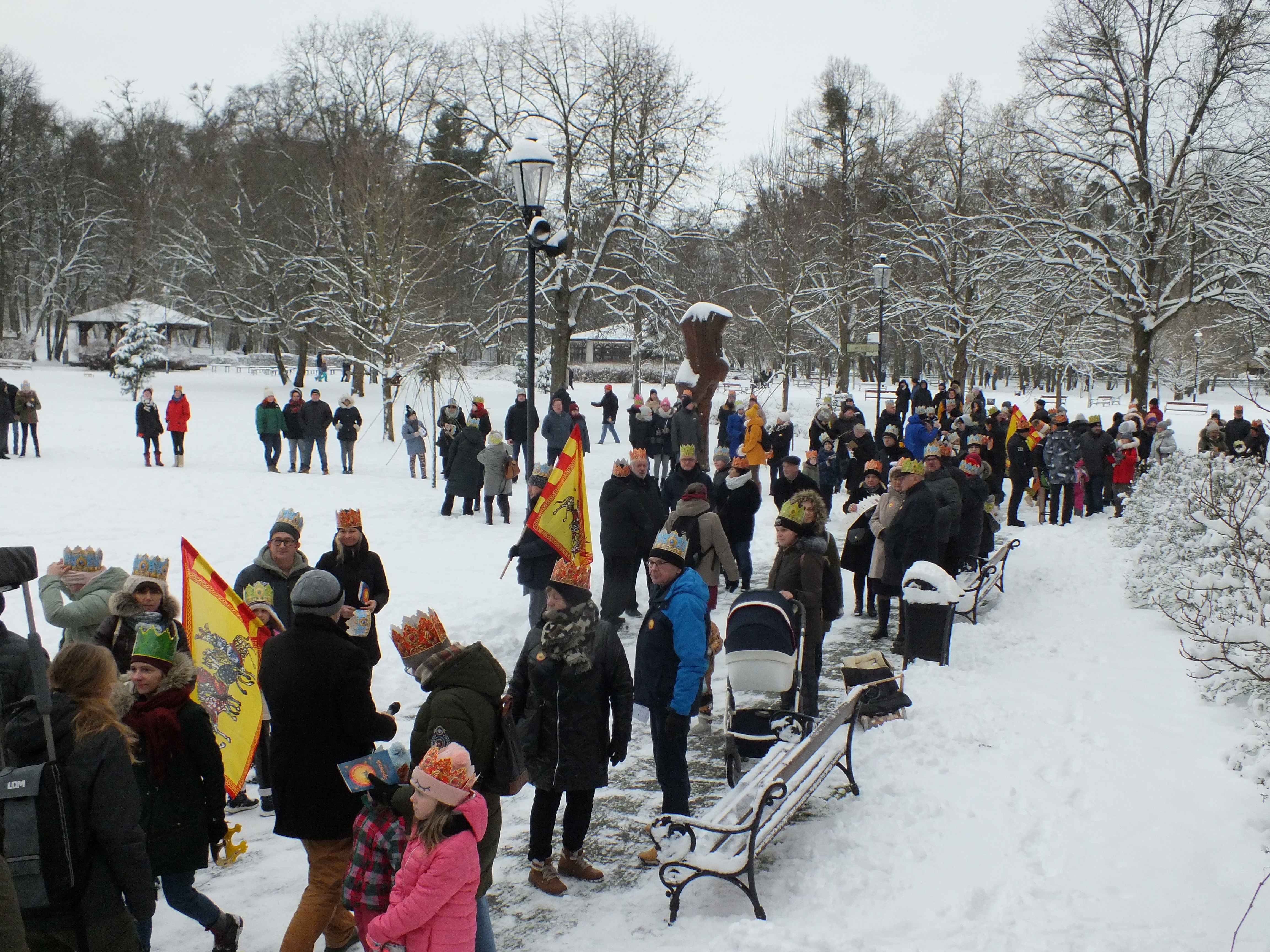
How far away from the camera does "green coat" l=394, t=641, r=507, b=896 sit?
390 centimetres

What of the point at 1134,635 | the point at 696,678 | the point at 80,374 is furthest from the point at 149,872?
the point at 80,374

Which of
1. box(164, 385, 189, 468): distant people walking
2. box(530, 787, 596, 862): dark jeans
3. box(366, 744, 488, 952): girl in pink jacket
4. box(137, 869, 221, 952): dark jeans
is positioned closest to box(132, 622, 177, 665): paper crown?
box(137, 869, 221, 952): dark jeans

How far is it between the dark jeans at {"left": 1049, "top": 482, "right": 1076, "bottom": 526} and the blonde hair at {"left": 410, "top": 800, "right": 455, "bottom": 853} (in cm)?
1491

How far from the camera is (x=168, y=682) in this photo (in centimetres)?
407

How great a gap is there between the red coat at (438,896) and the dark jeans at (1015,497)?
574 inches

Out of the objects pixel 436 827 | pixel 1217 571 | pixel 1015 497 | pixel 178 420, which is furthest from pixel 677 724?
pixel 178 420

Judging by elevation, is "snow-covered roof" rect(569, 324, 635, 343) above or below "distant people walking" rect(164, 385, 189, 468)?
above

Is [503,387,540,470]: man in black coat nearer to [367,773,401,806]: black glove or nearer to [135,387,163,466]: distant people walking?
[135,387,163,466]: distant people walking

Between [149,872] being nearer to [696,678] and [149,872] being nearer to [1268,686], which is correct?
[696,678]

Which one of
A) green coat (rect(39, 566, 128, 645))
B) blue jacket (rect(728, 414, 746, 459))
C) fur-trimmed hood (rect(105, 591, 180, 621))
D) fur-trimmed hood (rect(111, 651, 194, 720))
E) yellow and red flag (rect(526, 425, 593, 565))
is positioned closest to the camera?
fur-trimmed hood (rect(111, 651, 194, 720))

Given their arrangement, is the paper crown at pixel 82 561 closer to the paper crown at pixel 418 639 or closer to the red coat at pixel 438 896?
the paper crown at pixel 418 639

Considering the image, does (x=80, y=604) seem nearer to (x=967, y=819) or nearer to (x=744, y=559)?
(x=967, y=819)

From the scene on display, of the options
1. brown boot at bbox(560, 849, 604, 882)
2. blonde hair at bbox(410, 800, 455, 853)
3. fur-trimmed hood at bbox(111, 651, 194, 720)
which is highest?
fur-trimmed hood at bbox(111, 651, 194, 720)

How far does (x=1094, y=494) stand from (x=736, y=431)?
6876mm
